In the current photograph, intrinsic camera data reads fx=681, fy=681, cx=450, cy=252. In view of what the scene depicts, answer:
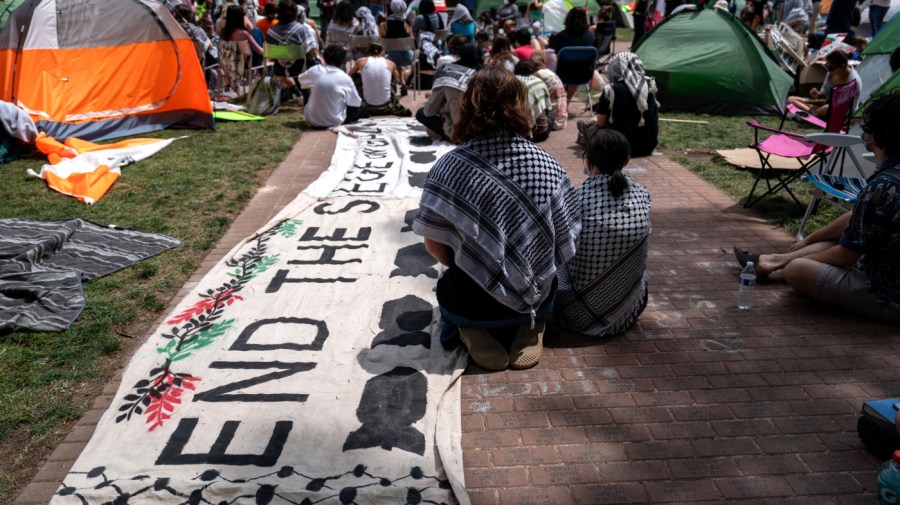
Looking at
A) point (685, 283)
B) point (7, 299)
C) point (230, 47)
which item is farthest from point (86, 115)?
point (685, 283)

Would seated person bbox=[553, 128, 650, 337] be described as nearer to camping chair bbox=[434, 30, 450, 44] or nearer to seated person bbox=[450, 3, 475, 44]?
camping chair bbox=[434, 30, 450, 44]

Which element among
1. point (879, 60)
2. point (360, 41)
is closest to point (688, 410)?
point (879, 60)

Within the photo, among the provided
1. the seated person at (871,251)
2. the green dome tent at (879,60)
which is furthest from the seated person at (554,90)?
the seated person at (871,251)

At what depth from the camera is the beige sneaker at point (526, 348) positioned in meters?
3.51

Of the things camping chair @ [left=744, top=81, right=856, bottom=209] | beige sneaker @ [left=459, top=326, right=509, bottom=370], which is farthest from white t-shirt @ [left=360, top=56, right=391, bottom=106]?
beige sneaker @ [left=459, top=326, right=509, bottom=370]

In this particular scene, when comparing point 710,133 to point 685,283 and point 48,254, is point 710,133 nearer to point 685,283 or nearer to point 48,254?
point 685,283

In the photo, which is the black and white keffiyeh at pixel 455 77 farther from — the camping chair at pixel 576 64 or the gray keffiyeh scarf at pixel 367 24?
the gray keffiyeh scarf at pixel 367 24

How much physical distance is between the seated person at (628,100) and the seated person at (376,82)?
3522 mm

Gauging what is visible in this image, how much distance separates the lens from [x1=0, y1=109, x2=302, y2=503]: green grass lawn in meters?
3.18

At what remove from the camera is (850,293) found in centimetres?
393

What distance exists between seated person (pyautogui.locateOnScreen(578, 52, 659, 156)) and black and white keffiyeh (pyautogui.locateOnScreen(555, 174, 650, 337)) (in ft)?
12.6

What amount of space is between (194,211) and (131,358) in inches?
102

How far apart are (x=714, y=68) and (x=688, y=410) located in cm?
810

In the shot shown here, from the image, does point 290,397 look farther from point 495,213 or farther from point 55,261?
point 55,261
